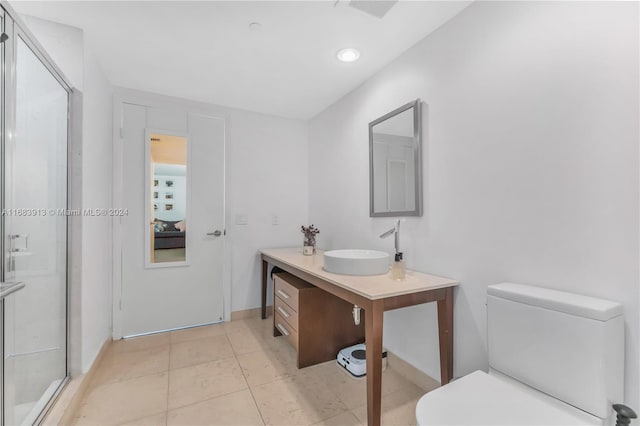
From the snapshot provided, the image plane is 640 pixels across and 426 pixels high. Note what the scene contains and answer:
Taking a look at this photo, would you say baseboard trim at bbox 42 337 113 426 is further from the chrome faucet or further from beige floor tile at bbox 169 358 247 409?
the chrome faucet

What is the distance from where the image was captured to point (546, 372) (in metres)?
1.06

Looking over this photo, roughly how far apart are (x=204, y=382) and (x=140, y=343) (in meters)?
0.94

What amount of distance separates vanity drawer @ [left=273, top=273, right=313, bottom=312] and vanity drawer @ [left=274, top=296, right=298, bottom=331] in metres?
0.03

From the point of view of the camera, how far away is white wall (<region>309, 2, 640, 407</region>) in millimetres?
1016

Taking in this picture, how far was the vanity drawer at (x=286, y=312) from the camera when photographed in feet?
6.93

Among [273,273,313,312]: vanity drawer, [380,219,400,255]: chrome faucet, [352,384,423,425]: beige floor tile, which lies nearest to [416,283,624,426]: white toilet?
[352,384,423,425]: beige floor tile

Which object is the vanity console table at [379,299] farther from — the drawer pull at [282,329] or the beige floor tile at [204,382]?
the beige floor tile at [204,382]

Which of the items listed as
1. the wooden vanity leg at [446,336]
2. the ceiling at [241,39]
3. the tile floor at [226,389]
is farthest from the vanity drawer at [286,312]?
the ceiling at [241,39]

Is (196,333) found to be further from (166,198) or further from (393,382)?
(393,382)

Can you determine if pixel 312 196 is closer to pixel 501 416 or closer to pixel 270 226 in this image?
pixel 270 226

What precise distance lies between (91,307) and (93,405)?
0.61 m

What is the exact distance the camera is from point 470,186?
1.52 meters

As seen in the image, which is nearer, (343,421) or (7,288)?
(7,288)

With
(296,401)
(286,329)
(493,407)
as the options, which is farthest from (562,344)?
(286,329)
